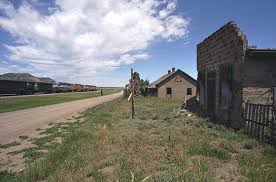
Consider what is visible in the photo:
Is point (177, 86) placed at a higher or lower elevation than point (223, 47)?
lower

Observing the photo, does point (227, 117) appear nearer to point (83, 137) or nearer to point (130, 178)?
point (83, 137)

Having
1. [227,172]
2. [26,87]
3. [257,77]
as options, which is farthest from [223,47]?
[26,87]

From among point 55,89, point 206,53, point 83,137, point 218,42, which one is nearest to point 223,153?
point 83,137

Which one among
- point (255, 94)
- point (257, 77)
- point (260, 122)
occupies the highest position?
point (257, 77)

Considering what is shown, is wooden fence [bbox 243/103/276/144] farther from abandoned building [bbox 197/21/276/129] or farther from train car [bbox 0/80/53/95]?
train car [bbox 0/80/53/95]

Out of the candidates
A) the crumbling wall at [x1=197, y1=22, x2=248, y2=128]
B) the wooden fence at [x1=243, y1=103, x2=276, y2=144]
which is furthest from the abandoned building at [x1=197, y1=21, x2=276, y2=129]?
the wooden fence at [x1=243, y1=103, x2=276, y2=144]

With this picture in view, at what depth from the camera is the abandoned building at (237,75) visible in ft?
40.4

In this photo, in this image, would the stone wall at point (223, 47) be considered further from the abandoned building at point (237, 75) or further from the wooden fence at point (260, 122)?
the wooden fence at point (260, 122)

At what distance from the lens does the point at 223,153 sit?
7.95 m

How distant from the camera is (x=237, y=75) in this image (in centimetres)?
1289

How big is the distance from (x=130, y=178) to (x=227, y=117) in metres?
9.23

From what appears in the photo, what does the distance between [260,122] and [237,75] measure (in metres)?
3.42

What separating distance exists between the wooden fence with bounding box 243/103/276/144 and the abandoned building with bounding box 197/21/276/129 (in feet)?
2.94

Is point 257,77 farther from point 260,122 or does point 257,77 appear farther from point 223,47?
point 223,47
